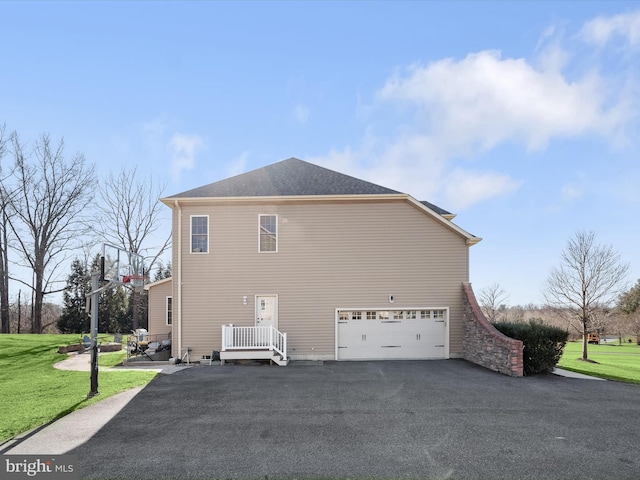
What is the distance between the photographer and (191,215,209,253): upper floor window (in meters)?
16.0

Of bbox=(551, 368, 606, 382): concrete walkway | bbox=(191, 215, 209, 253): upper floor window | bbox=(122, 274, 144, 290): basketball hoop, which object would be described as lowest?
bbox=(551, 368, 606, 382): concrete walkway

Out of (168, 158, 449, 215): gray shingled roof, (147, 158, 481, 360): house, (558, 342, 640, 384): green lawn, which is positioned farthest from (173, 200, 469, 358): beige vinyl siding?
(558, 342, 640, 384): green lawn

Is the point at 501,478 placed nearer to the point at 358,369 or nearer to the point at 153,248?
the point at 358,369

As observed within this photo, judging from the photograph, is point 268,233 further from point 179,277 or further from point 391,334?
point 391,334

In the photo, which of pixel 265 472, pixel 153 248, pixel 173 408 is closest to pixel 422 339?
pixel 173 408

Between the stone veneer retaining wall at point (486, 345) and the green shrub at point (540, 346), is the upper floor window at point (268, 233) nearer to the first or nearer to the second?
the stone veneer retaining wall at point (486, 345)

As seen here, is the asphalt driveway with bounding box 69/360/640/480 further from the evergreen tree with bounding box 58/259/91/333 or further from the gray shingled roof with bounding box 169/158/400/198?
the evergreen tree with bounding box 58/259/91/333

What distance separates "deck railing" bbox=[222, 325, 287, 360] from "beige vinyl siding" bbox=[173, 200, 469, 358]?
56 centimetres

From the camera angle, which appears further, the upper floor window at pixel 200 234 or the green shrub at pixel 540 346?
the upper floor window at pixel 200 234

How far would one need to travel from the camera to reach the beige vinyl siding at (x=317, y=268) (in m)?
15.7

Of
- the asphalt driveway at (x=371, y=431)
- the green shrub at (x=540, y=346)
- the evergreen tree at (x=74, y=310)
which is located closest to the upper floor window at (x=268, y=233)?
the asphalt driveway at (x=371, y=431)

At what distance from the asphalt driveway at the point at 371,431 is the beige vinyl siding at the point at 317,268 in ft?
14.0

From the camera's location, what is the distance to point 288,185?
55.6 ft

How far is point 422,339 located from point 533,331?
4.21 m
